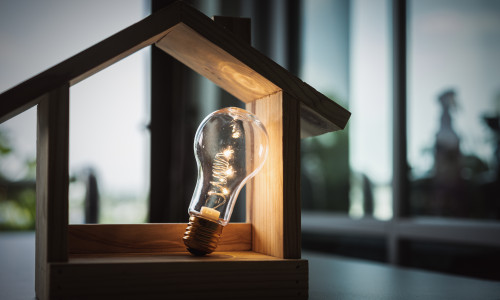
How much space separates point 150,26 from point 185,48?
0.11 m

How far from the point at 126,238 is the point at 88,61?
0.28m

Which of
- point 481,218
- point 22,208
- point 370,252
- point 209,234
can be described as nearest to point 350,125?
point 370,252

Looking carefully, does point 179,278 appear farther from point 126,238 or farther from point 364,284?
point 364,284

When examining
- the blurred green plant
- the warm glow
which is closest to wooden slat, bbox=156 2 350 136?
the warm glow

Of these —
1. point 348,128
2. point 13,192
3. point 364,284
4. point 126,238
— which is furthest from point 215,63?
point 13,192

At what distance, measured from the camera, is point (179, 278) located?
2.26 ft

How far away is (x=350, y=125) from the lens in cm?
250

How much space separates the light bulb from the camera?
2.59ft

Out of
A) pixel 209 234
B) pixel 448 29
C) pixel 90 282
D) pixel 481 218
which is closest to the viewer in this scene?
pixel 90 282

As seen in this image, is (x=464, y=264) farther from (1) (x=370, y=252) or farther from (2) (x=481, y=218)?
(1) (x=370, y=252)

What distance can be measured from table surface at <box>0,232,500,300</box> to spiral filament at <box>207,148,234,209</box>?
197mm

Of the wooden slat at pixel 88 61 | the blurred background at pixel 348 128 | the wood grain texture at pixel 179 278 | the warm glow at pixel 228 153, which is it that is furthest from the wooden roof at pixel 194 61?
the blurred background at pixel 348 128

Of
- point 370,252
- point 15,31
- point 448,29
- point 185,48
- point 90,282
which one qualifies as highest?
point 15,31

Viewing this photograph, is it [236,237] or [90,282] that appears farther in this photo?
[236,237]
